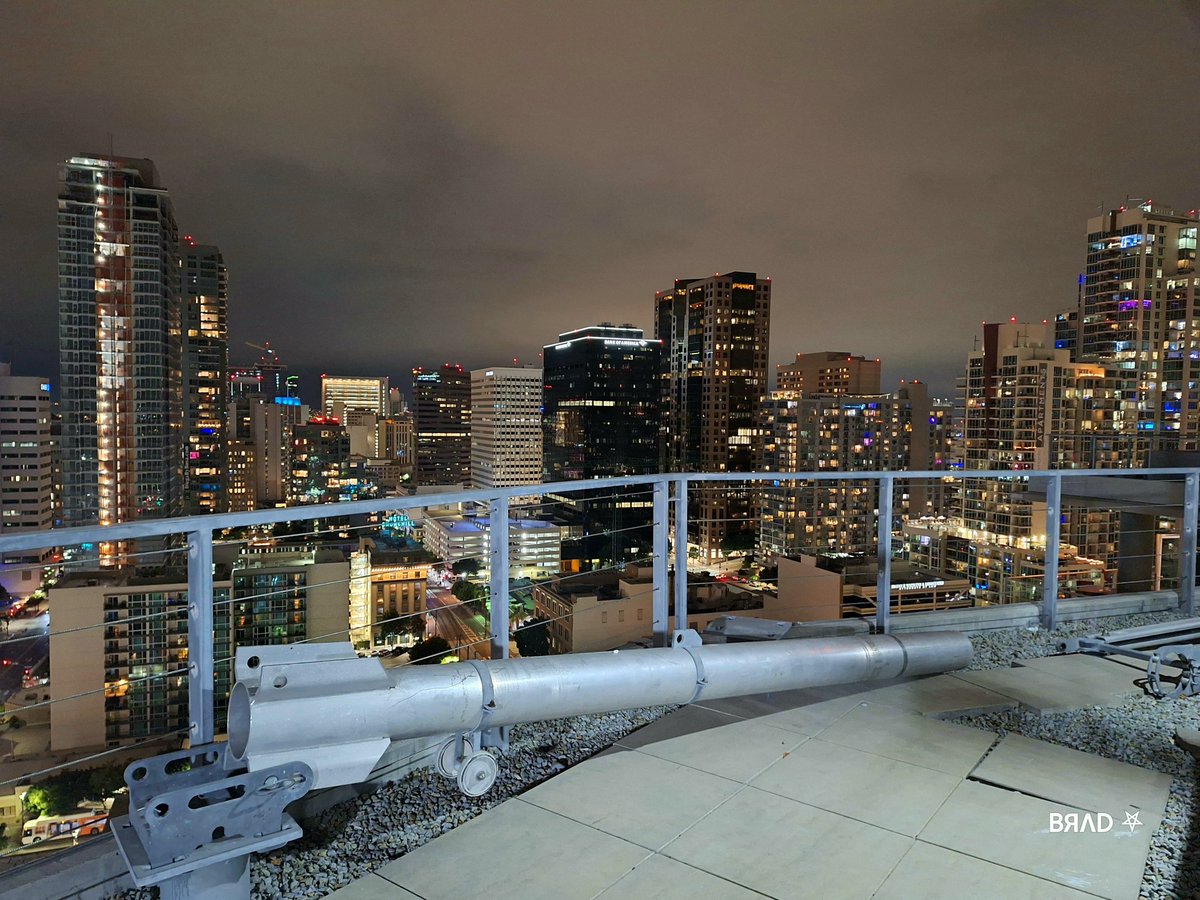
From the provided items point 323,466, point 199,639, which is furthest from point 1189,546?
point 323,466

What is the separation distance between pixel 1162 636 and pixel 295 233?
467 feet

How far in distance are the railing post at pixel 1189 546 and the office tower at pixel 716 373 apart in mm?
99667

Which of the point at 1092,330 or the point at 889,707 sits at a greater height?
Answer: the point at 1092,330

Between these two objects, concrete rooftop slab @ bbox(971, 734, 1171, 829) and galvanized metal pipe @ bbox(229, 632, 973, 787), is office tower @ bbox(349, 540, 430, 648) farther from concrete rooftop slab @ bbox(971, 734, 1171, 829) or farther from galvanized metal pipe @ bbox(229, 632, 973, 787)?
concrete rooftop slab @ bbox(971, 734, 1171, 829)

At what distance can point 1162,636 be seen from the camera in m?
5.06

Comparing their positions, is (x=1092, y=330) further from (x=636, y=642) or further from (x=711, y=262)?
(x=636, y=642)

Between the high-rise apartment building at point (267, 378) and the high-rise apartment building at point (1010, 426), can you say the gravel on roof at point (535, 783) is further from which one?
the high-rise apartment building at point (267, 378)

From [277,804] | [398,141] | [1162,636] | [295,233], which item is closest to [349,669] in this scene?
[277,804]

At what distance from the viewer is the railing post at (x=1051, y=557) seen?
5.25m

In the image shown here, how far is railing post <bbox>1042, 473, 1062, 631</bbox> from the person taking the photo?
525 cm

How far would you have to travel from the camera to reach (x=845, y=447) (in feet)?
290

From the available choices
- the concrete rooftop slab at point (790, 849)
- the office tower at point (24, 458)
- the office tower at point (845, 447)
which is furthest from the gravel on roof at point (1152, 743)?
the office tower at point (845, 447)

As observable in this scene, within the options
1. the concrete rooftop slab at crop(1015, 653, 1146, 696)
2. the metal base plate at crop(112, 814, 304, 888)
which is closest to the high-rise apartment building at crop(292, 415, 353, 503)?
the concrete rooftop slab at crop(1015, 653, 1146, 696)

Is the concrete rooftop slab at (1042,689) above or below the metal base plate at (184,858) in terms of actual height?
below
